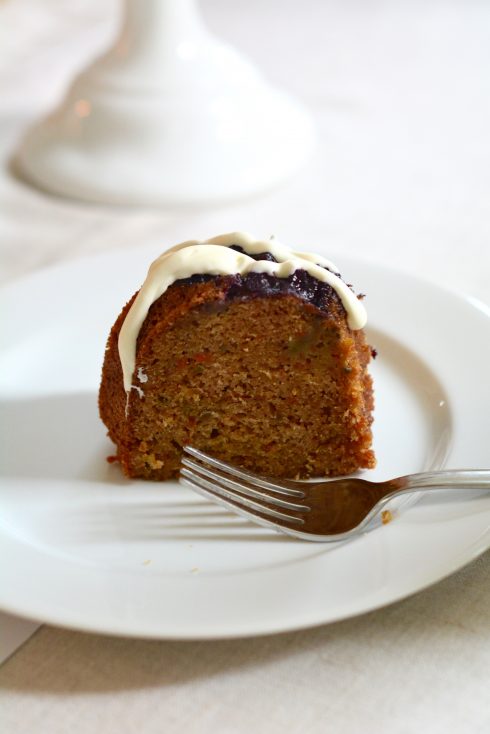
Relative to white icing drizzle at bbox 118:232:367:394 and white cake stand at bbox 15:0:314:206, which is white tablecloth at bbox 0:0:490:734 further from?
white icing drizzle at bbox 118:232:367:394

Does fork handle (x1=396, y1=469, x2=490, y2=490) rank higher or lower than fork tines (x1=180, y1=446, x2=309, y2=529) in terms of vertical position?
higher

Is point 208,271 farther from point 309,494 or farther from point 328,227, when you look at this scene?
point 328,227

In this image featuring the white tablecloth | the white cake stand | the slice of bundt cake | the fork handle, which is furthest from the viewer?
the white cake stand

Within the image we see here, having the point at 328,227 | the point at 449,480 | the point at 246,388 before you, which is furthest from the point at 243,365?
the point at 328,227

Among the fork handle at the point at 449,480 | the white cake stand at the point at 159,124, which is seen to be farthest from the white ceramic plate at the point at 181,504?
the white cake stand at the point at 159,124

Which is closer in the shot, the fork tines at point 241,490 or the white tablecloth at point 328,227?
the white tablecloth at point 328,227

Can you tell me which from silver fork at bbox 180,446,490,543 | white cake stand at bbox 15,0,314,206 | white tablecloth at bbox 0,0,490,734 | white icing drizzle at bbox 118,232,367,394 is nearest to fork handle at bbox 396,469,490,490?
silver fork at bbox 180,446,490,543

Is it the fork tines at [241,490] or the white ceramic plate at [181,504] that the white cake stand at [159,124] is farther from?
the fork tines at [241,490]
